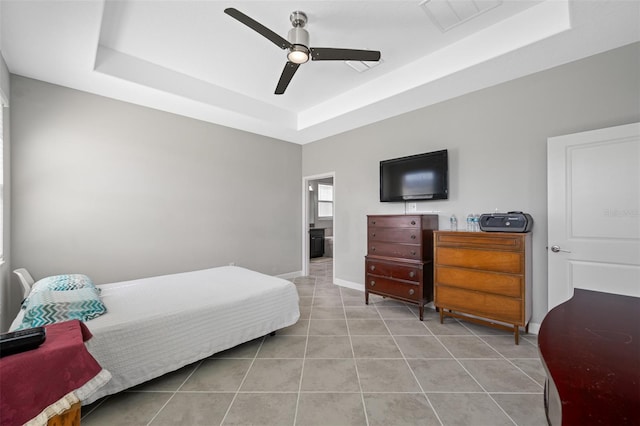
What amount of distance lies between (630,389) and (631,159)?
2.61 meters

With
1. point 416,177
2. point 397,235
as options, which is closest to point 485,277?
point 397,235

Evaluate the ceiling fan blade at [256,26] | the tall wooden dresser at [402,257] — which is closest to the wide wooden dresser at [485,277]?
the tall wooden dresser at [402,257]

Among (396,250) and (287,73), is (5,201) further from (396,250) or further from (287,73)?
(396,250)

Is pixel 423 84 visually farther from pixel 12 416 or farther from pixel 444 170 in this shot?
pixel 12 416

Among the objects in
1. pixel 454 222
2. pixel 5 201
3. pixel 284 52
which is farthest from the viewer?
pixel 454 222

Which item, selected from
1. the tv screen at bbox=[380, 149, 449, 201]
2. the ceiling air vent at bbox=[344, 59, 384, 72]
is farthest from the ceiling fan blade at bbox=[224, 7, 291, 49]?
the tv screen at bbox=[380, 149, 449, 201]

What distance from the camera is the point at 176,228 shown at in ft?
12.7

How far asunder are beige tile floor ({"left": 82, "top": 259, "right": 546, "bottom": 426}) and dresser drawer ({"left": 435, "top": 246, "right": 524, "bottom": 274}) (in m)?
0.73

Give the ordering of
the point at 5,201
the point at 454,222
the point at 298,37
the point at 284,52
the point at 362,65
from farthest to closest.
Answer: the point at 454,222
the point at 362,65
the point at 284,52
the point at 5,201
the point at 298,37

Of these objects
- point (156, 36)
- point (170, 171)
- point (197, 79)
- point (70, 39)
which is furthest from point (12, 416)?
point (197, 79)

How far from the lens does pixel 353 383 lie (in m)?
2.01

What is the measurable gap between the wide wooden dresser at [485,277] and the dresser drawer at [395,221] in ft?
0.97

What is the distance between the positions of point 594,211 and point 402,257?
6.15 feet

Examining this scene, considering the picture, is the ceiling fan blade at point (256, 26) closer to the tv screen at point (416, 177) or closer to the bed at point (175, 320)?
the bed at point (175, 320)
